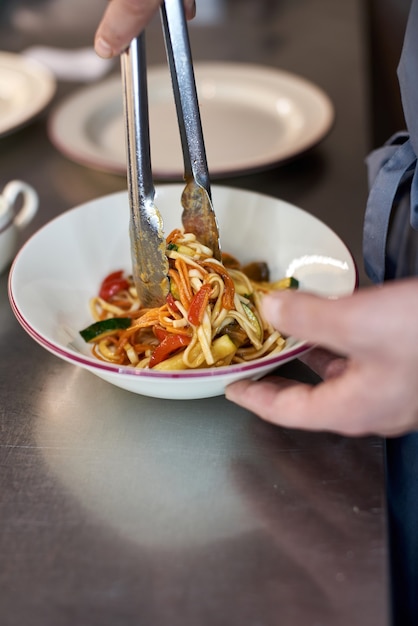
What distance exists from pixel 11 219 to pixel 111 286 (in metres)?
0.22

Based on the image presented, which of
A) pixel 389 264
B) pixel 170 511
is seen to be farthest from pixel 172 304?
pixel 389 264

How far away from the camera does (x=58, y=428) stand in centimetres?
98

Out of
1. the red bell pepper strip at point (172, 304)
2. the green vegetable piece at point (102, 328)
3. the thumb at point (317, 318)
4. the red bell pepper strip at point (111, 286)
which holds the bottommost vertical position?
the red bell pepper strip at point (111, 286)

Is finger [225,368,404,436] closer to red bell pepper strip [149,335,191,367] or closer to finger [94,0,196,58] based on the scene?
red bell pepper strip [149,335,191,367]

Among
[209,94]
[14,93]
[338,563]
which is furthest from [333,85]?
[338,563]

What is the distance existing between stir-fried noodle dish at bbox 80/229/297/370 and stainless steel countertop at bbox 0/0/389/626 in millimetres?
60

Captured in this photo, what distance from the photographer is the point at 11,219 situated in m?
1.22

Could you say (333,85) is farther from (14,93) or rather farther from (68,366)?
(68,366)

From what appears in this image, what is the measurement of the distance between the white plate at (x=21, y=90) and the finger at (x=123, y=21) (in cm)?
78

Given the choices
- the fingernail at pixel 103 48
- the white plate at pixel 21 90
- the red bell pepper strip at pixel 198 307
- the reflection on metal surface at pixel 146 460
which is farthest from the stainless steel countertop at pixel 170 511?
the white plate at pixel 21 90

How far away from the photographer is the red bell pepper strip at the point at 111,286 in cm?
118

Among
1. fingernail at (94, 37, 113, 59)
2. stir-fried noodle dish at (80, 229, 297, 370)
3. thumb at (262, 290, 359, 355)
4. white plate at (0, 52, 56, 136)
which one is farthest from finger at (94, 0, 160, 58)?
white plate at (0, 52, 56, 136)

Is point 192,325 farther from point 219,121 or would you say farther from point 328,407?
point 219,121

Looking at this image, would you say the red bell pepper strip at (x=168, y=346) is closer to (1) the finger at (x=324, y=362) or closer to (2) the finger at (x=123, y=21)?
(1) the finger at (x=324, y=362)
